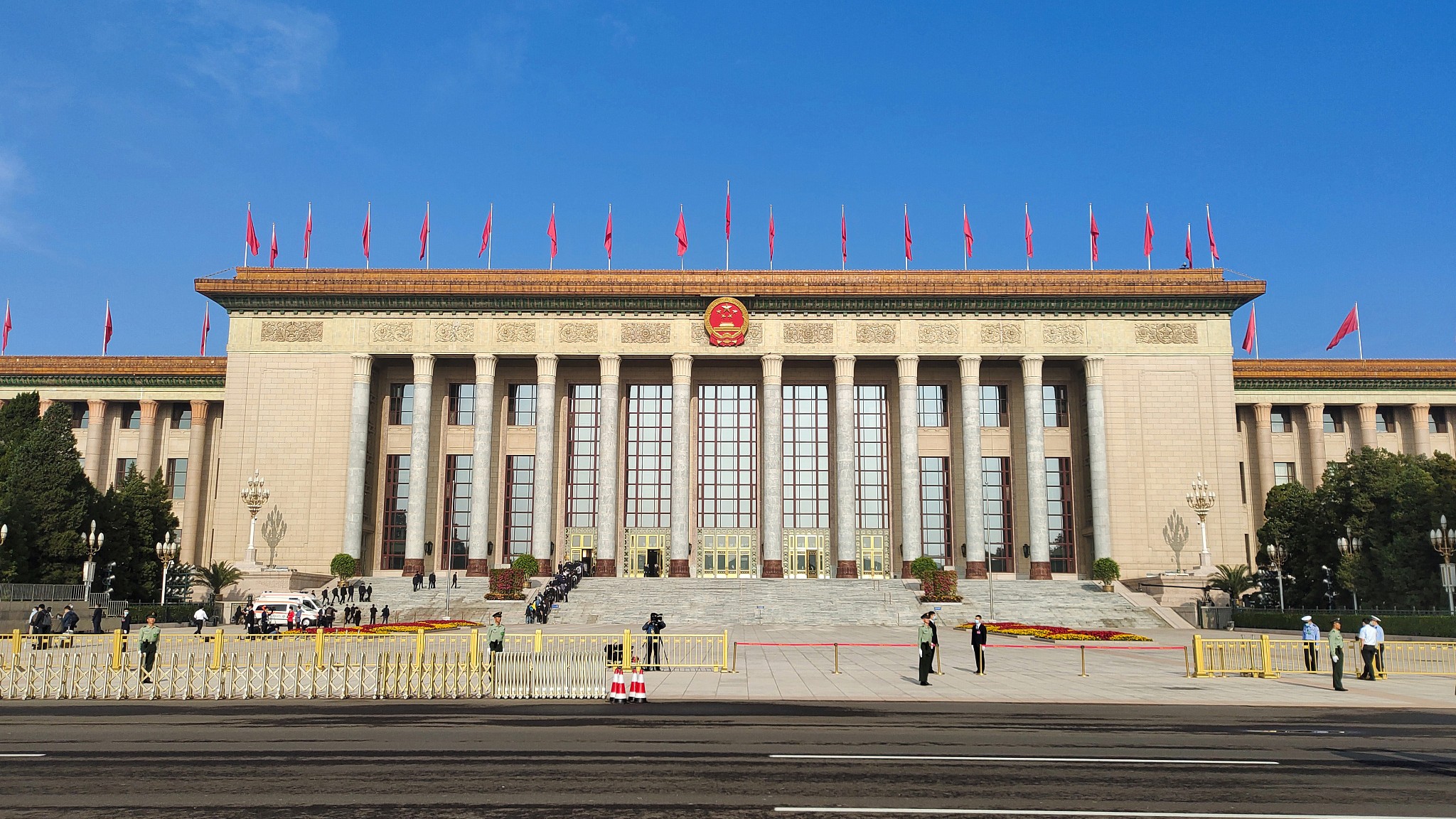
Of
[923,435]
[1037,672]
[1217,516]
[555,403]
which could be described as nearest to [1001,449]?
[923,435]

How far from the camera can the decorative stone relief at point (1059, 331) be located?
5919 cm

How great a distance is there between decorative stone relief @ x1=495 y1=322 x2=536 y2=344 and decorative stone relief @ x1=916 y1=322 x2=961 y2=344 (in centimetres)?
2233

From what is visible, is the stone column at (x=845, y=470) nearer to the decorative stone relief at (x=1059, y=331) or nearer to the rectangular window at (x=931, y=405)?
the rectangular window at (x=931, y=405)

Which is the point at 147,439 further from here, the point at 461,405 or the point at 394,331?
the point at 461,405

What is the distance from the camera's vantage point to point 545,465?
191 ft

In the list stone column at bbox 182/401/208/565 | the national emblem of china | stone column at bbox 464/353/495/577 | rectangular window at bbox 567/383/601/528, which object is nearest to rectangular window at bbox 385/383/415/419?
stone column at bbox 464/353/495/577

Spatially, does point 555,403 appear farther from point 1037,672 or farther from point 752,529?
point 1037,672

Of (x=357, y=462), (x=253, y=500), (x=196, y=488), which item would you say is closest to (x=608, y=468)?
(x=357, y=462)

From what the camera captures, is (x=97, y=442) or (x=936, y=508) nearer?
(x=936, y=508)

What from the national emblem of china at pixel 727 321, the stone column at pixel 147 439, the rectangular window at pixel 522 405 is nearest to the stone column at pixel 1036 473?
the national emblem of china at pixel 727 321

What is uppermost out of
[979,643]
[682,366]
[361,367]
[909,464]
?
[682,366]

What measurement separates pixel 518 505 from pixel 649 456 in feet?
27.1

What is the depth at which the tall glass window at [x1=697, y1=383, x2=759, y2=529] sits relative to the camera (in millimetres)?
61156

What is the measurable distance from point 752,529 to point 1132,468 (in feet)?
71.6
